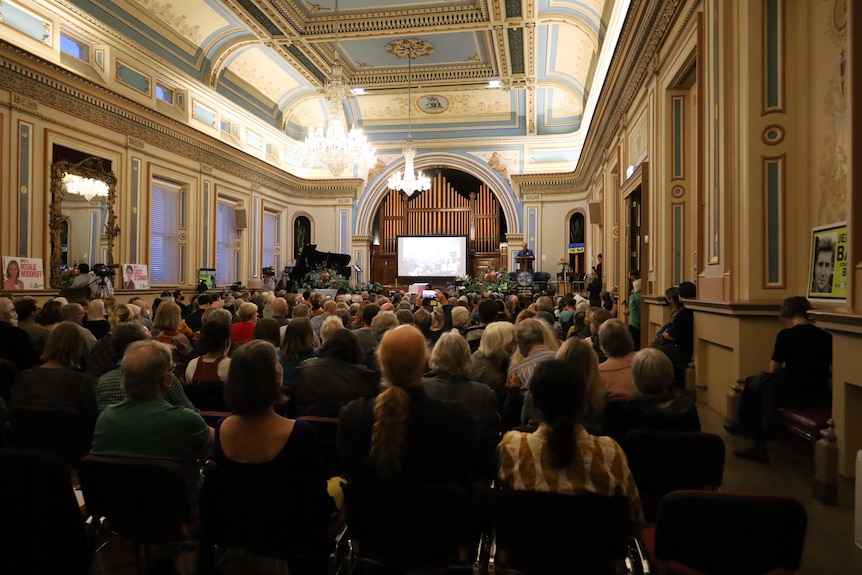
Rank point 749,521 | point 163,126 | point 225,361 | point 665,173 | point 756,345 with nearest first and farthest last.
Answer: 1. point 749,521
2. point 225,361
3. point 756,345
4. point 665,173
5. point 163,126

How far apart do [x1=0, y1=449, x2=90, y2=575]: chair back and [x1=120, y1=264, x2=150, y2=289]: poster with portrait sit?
8684mm

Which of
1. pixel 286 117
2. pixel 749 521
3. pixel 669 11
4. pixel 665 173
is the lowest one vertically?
pixel 749 521

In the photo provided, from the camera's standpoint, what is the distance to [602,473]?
5.37 ft

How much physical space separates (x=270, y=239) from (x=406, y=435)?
1443cm

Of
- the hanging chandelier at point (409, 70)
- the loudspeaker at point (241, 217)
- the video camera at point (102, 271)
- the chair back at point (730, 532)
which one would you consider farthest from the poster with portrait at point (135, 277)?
the chair back at point (730, 532)

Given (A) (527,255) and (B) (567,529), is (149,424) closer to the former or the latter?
(B) (567,529)

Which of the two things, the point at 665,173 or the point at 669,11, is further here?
the point at 665,173

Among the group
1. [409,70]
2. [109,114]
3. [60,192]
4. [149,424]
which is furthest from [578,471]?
[409,70]

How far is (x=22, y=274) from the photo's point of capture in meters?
7.42

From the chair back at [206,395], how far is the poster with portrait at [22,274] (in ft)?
19.3

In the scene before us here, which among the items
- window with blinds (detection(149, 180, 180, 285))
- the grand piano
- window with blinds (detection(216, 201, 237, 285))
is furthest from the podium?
window with blinds (detection(149, 180, 180, 285))

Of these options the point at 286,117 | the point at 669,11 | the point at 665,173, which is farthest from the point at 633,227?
the point at 286,117

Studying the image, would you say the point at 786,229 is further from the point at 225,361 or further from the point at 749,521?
the point at 225,361

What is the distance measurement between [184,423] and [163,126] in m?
9.56
